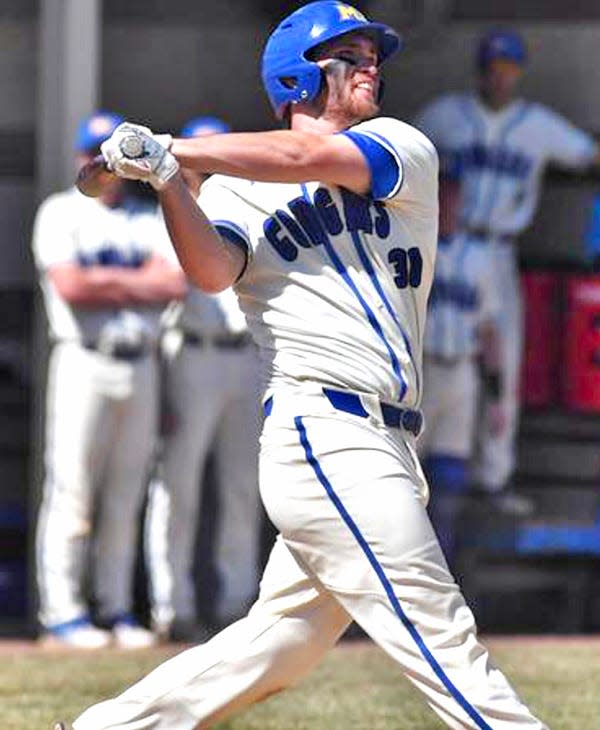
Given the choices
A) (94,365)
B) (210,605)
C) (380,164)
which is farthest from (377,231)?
(210,605)

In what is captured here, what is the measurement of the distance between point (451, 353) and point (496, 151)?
0.89 m

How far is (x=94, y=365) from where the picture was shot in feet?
30.5

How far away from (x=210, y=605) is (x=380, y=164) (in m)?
5.12

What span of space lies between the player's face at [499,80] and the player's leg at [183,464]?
1.69m

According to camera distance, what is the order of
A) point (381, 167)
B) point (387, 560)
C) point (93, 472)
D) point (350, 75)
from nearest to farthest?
point (387, 560) → point (381, 167) → point (350, 75) → point (93, 472)

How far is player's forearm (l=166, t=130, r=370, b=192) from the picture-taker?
4969mm

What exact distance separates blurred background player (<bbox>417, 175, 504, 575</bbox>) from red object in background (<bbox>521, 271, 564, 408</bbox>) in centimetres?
27

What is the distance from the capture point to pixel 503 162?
10.2 meters

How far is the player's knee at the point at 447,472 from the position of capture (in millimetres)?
10102

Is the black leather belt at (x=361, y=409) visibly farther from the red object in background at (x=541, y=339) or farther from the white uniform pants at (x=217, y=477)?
the red object in background at (x=541, y=339)

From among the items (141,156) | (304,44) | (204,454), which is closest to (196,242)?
(141,156)

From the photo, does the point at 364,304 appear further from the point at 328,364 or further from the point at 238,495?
the point at 238,495

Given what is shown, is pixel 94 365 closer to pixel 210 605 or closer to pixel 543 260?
pixel 210 605

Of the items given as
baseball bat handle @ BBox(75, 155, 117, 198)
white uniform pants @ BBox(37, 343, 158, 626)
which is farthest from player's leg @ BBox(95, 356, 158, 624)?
baseball bat handle @ BBox(75, 155, 117, 198)
